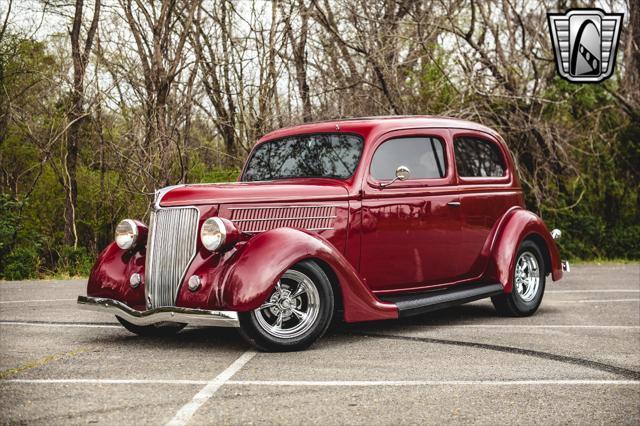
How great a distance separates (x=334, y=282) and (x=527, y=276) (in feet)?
9.86

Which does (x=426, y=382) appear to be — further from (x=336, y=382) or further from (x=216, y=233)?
(x=216, y=233)

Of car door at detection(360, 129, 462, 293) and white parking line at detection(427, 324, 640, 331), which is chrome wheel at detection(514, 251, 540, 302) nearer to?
white parking line at detection(427, 324, 640, 331)

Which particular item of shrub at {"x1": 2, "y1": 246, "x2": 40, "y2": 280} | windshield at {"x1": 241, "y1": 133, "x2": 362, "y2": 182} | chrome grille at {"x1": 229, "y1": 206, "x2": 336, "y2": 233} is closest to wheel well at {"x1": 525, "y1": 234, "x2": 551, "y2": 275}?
windshield at {"x1": 241, "y1": 133, "x2": 362, "y2": 182}

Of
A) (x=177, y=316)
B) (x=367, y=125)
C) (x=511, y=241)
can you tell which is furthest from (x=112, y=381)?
(x=511, y=241)

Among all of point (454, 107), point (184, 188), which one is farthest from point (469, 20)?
point (184, 188)

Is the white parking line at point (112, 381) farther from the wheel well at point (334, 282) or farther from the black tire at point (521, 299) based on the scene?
the black tire at point (521, 299)

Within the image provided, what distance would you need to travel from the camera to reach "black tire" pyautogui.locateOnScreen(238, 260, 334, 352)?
5.93 m

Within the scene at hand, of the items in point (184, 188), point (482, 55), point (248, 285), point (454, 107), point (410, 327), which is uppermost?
point (482, 55)

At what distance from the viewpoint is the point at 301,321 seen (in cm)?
616

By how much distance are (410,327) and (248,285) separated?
2.31 metres

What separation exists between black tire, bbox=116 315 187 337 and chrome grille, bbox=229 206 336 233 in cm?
137

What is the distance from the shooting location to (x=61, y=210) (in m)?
17.8

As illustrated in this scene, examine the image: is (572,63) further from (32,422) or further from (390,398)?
(32,422)

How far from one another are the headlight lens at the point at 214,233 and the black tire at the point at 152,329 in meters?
1.35
